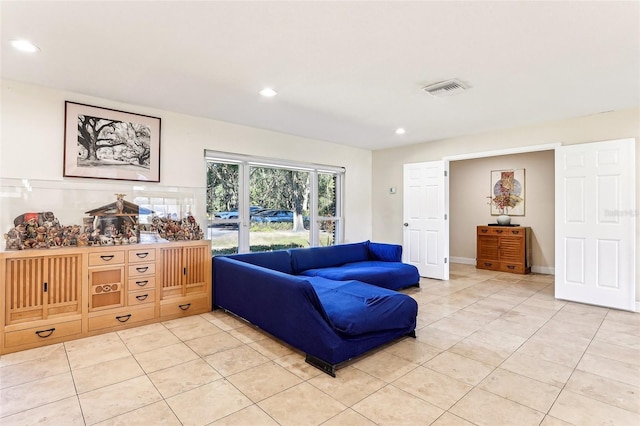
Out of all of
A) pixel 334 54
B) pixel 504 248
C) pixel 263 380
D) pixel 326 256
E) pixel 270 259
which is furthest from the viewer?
pixel 504 248

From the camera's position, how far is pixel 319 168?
5809mm

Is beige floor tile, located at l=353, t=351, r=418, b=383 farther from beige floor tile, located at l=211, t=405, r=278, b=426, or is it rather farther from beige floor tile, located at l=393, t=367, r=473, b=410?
beige floor tile, located at l=211, t=405, r=278, b=426

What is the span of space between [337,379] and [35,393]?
1.99m

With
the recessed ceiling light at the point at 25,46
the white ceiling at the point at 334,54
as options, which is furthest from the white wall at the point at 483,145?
the recessed ceiling light at the point at 25,46

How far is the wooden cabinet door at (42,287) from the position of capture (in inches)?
110

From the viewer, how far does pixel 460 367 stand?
2.51m

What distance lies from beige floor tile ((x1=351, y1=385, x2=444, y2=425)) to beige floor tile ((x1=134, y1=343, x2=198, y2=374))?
147cm

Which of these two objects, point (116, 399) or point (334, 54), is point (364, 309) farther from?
point (334, 54)

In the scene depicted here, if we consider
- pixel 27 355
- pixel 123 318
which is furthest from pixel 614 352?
pixel 27 355

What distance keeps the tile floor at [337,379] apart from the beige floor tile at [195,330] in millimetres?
19

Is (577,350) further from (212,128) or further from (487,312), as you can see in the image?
(212,128)

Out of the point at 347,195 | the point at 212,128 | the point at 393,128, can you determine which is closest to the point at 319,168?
the point at 347,195

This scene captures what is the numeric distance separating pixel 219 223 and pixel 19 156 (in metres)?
2.19

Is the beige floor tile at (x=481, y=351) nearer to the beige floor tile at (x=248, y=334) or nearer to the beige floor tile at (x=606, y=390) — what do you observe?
the beige floor tile at (x=606, y=390)
